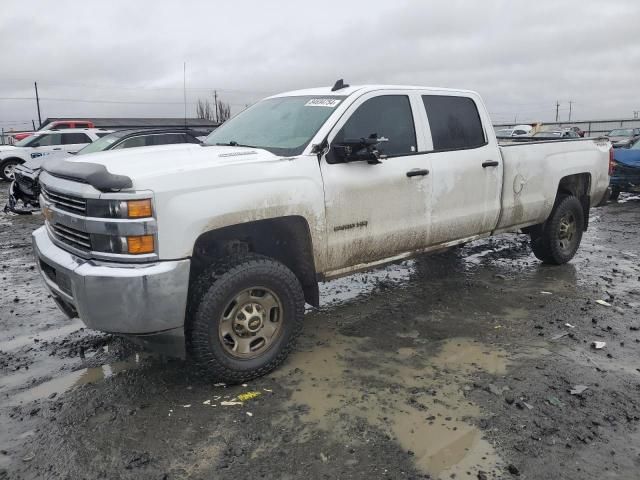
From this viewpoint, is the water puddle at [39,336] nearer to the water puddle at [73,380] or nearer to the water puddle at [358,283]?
the water puddle at [73,380]

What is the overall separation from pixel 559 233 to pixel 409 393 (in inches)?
151

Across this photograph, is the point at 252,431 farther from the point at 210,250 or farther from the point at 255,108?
the point at 255,108

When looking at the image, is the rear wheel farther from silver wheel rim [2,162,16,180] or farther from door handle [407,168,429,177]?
door handle [407,168,429,177]

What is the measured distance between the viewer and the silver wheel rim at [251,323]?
139 inches

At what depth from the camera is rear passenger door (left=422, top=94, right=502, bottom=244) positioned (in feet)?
15.5

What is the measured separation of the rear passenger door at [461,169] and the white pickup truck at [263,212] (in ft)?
0.05

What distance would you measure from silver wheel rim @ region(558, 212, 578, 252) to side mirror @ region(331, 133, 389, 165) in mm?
3453

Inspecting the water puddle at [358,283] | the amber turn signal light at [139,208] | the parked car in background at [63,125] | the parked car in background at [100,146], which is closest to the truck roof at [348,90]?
the water puddle at [358,283]

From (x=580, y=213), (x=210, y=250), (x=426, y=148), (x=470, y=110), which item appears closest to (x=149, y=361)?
(x=210, y=250)

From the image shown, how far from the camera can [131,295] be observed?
3041mm

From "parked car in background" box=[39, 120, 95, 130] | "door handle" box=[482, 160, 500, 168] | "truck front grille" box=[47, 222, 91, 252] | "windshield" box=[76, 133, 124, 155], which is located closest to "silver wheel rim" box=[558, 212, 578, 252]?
"door handle" box=[482, 160, 500, 168]

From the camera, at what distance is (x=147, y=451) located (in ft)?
9.50

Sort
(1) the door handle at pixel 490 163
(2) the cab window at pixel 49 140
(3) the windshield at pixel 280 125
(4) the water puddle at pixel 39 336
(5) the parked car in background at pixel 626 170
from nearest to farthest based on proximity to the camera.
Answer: (3) the windshield at pixel 280 125, (4) the water puddle at pixel 39 336, (1) the door handle at pixel 490 163, (5) the parked car in background at pixel 626 170, (2) the cab window at pixel 49 140

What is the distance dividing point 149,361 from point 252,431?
132 centimetres
